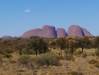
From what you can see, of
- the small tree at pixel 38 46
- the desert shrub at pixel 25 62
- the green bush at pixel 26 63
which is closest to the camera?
the green bush at pixel 26 63

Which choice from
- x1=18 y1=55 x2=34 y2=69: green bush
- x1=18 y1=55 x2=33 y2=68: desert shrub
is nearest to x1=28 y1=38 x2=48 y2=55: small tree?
x1=18 y1=55 x2=33 y2=68: desert shrub

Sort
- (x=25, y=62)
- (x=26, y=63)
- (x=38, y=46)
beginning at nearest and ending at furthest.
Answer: (x=26, y=63), (x=25, y=62), (x=38, y=46)

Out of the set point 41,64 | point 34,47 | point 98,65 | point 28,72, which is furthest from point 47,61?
point 34,47

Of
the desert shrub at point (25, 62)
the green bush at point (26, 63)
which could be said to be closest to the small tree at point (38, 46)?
the desert shrub at point (25, 62)

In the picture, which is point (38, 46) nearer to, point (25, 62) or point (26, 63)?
point (25, 62)

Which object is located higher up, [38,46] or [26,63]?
[38,46]

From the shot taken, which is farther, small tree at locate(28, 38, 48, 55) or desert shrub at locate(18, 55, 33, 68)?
small tree at locate(28, 38, 48, 55)

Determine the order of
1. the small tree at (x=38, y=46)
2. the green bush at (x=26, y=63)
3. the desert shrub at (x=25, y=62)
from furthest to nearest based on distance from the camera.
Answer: the small tree at (x=38, y=46)
the desert shrub at (x=25, y=62)
the green bush at (x=26, y=63)

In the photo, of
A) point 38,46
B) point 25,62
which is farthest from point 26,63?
point 38,46

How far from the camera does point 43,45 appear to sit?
2422 inches

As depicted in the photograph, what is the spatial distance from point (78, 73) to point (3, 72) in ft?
15.9

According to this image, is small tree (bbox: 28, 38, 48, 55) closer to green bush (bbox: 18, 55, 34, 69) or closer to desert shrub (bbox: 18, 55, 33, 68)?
desert shrub (bbox: 18, 55, 33, 68)

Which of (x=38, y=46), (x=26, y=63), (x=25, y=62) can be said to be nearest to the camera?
(x=26, y=63)

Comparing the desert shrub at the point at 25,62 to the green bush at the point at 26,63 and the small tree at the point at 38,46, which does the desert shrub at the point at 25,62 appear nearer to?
the green bush at the point at 26,63
